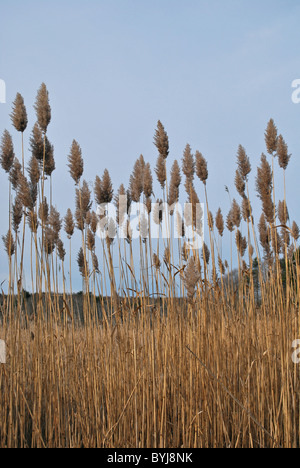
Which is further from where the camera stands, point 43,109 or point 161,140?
point 161,140

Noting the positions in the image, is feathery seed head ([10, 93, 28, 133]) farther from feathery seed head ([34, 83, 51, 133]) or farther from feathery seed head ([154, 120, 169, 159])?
feathery seed head ([154, 120, 169, 159])

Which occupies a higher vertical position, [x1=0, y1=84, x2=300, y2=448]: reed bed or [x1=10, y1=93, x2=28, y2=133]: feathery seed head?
[x1=10, y1=93, x2=28, y2=133]: feathery seed head

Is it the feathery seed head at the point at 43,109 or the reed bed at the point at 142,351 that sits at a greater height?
the feathery seed head at the point at 43,109

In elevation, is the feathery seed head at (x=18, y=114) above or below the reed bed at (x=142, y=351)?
above

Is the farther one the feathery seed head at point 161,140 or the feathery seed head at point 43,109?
the feathery seed head at point 161,140

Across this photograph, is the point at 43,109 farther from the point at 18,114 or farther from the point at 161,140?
the point at 161,140

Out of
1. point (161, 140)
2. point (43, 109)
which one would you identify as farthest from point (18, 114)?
point (161, 140)

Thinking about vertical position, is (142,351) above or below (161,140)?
below

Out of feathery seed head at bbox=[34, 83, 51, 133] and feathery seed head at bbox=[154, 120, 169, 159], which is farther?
feathery seed head at bbox=[154, 120, 169, 159]

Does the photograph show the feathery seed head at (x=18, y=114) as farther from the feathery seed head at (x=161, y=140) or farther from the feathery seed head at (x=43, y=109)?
the feathery seed head at (x=161, y=140)

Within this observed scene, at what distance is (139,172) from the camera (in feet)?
7.00

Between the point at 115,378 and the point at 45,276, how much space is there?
0.63m

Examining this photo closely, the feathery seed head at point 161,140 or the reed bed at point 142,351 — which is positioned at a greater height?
the feathery seed head at point 161,140
